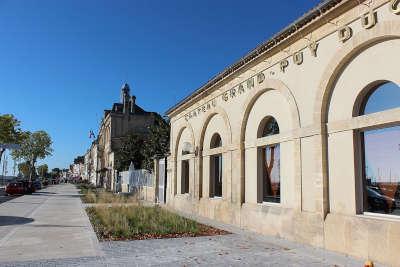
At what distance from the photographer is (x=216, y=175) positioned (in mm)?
17484

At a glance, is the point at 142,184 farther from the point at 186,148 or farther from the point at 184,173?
the point at 186,148

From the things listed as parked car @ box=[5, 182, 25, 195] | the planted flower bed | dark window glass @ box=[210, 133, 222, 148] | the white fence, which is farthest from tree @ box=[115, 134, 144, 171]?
the planted flower bed

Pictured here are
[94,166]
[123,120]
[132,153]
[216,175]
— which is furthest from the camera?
[94,166]

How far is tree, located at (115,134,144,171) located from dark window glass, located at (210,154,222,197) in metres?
29.1

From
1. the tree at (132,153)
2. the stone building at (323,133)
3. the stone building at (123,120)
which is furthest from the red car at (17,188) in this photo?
the stone building at (323,133)

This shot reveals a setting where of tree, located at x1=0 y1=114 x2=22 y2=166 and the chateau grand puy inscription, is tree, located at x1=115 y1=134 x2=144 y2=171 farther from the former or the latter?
the chateau grand puy inscription

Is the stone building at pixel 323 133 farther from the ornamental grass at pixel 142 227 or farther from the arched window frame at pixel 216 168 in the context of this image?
the ornamental grass at pixel 142 227

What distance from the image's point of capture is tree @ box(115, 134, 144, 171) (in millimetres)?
46250

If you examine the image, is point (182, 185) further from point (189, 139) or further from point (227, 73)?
point (227, 73)

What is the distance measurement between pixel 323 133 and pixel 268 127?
3480mm

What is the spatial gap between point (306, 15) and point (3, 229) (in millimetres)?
11247

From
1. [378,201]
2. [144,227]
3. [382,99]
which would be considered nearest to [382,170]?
[378,201]

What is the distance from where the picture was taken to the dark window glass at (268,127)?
12.8 m

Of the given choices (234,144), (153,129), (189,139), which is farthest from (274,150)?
(153,129)
